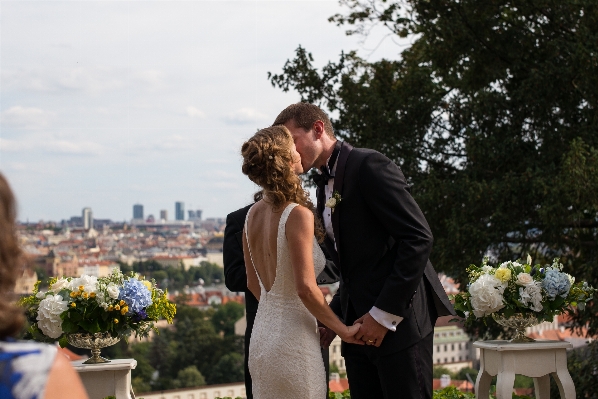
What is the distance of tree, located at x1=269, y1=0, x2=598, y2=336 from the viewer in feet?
30.6

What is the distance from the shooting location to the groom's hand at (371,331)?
3029 millimetres

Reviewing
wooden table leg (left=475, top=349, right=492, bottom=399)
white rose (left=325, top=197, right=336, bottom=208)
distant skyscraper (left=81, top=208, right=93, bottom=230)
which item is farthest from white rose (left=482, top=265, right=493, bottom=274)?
distant skyscraper (left=81, top=208, right=93, bottom=230)

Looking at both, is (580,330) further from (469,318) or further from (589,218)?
(469,318)

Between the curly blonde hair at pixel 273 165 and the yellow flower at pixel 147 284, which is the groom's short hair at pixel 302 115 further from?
the yellow flower at pixel 147 284

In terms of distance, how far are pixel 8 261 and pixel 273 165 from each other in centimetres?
170

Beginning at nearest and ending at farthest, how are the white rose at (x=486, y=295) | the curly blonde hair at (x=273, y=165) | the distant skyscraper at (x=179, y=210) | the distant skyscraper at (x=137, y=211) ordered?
the curly blonde hair at (x=273, y=165)
the white rose at (x=486, y=295)
the distant skyscraper at (x=137, y=211)
the distant skyscraper at (x=179, y=210)

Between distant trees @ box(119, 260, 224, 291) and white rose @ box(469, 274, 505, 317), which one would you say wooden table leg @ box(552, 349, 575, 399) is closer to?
white rose @ box(469, 274, 505, 317)

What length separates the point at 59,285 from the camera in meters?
4.62

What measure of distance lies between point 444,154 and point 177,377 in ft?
204

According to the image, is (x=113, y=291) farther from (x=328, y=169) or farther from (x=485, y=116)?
(x=485, y=116)

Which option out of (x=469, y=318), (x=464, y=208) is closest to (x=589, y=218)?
(x=464, y=208)

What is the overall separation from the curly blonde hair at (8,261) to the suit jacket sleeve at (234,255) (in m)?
3.61

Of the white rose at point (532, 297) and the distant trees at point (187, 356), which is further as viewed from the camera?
the distant trees at point (187, 356)

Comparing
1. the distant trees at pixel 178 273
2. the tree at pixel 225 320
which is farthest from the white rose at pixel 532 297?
the distant trees at pixel 178 273
